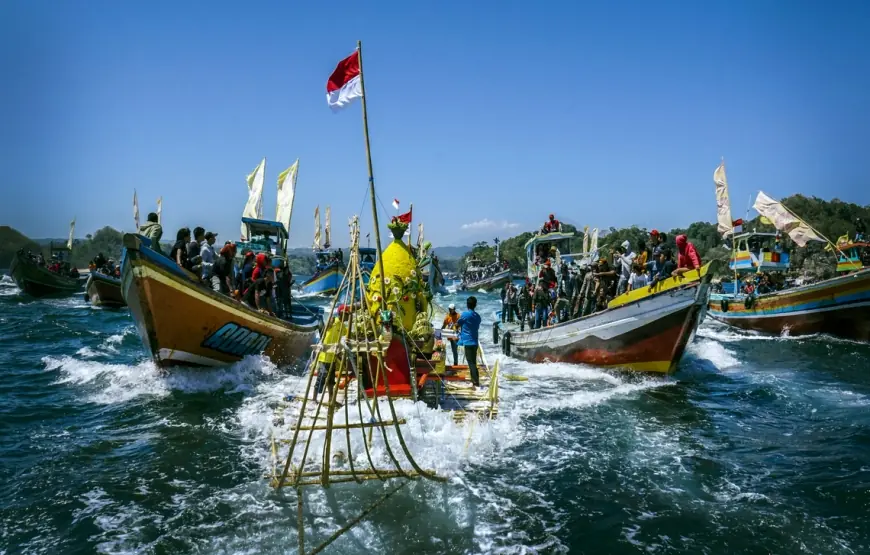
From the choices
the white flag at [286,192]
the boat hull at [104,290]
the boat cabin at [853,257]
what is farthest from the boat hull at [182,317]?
the boat cabin at [853,257]

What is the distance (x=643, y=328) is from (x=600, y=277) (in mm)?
2292

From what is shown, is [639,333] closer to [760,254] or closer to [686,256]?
[686,256]

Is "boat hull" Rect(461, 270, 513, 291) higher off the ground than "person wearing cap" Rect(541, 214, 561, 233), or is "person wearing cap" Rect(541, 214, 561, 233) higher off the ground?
"person wearing cap" Rect(541, 214, 561, 233)

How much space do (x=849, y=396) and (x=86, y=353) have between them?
21.3 metres

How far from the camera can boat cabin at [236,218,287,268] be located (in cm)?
2122

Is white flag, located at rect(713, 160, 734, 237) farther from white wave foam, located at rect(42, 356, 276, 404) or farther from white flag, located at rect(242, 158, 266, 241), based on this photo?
white flag, located at rect(242, 158, 266, 241)

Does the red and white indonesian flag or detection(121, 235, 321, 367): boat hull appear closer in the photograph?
the red and white indonesian flag

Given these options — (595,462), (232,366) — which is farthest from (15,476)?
(595,462)

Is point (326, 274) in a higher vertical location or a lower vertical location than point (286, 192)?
lower

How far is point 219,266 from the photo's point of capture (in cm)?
1283

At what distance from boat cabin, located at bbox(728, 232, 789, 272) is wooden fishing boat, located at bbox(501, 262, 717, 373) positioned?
631 inches

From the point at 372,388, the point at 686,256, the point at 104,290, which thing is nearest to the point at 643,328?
the point at 686,256

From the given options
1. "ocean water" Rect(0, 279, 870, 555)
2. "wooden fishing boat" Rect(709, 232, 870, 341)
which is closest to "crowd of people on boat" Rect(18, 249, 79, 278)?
"ocean water" Rect(0, 279, 870, 555)

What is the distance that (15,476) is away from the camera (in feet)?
23.8
